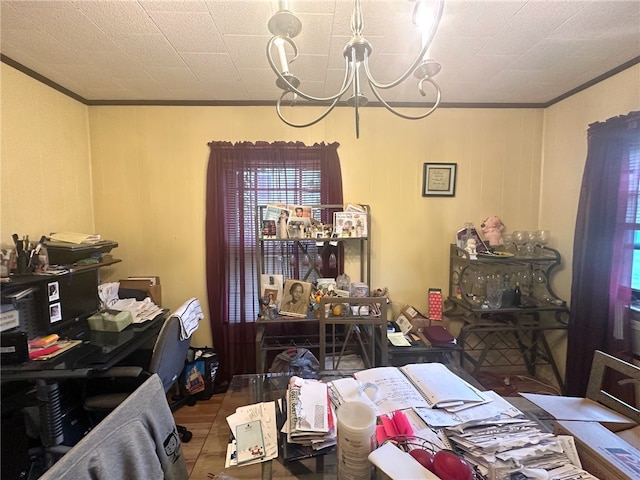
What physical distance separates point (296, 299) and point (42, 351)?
1482mm

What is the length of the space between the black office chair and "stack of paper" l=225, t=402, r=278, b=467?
0.82 m

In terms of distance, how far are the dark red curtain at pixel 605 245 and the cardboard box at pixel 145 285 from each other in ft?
10.5

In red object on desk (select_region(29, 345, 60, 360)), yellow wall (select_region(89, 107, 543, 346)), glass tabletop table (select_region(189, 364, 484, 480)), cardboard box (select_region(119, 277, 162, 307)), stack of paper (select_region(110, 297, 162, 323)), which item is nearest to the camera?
glass tabletop table (select_region(189, 364, 484, 480))

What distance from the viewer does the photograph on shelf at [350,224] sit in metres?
2.30

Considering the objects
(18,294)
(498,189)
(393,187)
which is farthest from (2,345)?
(498,189)

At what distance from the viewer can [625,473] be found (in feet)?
2.40

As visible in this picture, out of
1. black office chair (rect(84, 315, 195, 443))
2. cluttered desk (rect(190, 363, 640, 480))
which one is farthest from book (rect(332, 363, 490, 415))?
black office chair (rect(84, 315, 195, 443))

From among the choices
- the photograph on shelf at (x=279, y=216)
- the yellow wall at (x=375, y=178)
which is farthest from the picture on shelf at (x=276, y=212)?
the yellow wall at (x=375, y=178)

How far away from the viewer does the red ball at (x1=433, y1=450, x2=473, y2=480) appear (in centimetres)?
67

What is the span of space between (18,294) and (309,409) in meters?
1.75

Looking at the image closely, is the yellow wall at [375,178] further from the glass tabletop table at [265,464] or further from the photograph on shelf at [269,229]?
the glass tabletop table at [265,464]

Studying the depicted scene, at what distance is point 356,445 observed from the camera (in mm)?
742

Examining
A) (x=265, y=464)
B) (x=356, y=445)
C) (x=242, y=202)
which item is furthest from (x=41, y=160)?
(x=356, y=445)

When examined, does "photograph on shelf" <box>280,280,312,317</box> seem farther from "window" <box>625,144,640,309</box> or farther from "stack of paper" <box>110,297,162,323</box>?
"window" <box>625,144,640,309</box>
